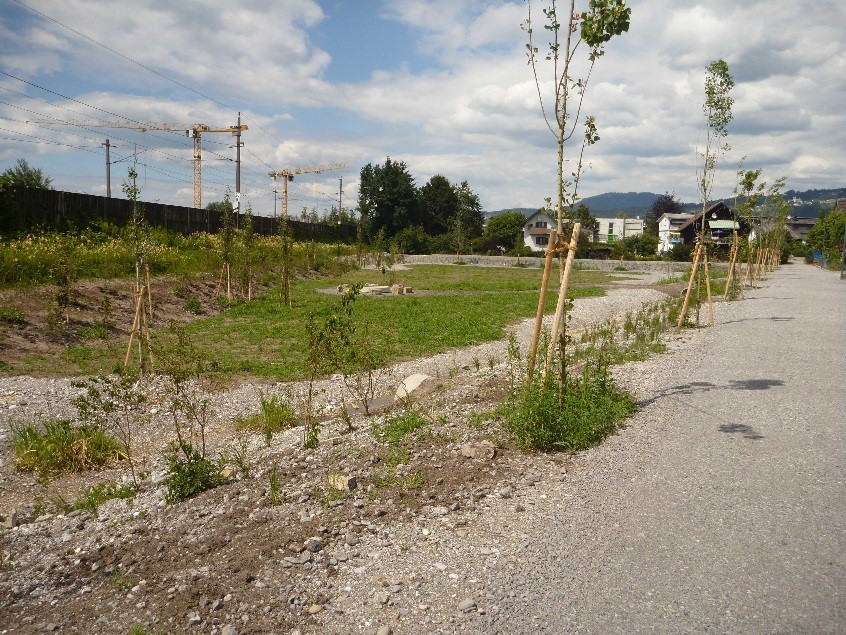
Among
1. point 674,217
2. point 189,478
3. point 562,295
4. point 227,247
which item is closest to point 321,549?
point 189,478

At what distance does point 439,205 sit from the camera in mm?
73062

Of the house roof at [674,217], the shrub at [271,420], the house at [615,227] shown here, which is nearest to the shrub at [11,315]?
the shrub at [271,420]

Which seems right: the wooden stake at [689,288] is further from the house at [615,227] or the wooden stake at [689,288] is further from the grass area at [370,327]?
the house at [615,227]

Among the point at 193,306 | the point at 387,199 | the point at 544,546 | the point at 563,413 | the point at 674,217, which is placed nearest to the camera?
the point at 544,546

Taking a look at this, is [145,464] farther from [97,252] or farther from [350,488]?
[97,252]

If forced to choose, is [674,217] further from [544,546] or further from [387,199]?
[544,546]

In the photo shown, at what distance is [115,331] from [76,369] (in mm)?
3224

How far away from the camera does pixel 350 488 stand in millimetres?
5336

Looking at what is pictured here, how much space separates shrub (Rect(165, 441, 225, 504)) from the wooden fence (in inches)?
406

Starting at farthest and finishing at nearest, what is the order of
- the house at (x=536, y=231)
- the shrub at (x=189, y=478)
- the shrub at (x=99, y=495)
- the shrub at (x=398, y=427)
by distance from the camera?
the house at (x=536, y=231) < the shrub at (x=398, y=427) < the shrub at (x=99, y=495) < the shrub at (x=189, y=478)

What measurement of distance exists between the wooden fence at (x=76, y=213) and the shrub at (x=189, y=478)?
33.8 ft

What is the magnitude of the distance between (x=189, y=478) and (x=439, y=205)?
6882cm

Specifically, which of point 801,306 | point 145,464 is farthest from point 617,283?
point 145,464

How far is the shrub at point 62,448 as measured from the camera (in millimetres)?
6906
